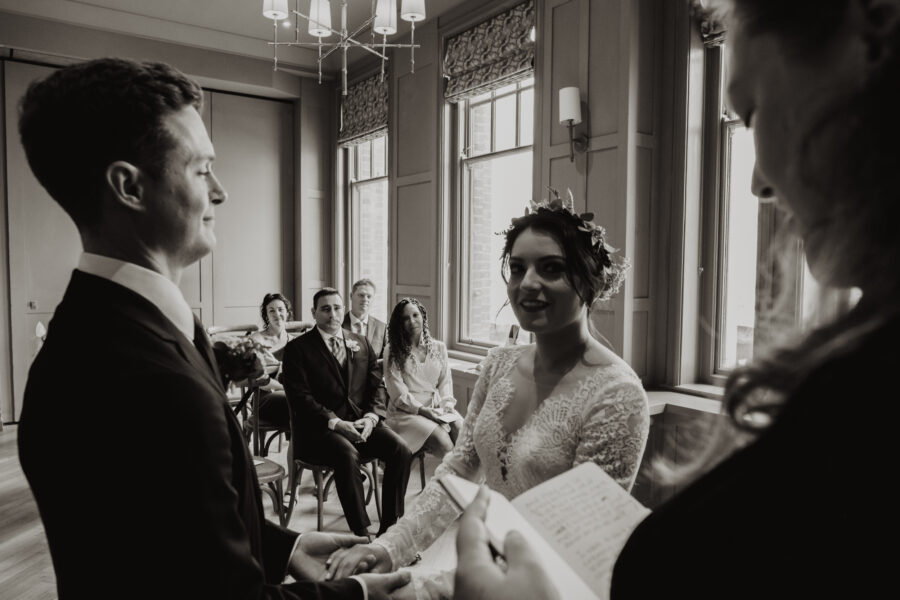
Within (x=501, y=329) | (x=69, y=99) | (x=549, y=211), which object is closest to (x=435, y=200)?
(x=501, y=329)

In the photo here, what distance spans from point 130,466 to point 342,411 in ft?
10.2

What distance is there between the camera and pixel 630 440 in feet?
4.65

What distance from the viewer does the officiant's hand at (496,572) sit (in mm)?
607

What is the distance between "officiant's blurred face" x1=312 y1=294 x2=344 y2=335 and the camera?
394cm

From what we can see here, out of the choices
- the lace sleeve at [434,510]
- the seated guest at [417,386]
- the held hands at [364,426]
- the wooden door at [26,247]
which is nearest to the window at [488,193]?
the seated guest at [417,386]

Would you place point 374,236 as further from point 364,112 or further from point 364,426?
point 364,426

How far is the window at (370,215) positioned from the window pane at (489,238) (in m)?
1.33

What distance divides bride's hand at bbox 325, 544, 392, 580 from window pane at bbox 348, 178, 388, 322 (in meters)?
5.16

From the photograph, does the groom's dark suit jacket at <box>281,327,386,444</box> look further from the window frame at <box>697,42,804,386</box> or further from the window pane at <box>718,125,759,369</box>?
the window pane at <box>718,125,759,369</box>

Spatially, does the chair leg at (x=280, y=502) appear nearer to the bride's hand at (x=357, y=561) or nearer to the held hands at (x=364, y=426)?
the held hands at (x=364, y=426)

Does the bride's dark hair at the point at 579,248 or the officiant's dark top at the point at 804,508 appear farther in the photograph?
the bride's dark hair at the point at 579,248

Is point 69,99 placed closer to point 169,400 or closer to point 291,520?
point 169,400

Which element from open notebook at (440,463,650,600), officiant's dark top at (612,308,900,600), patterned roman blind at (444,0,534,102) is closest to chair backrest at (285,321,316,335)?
patterned roman blind at (444,0,534,102)

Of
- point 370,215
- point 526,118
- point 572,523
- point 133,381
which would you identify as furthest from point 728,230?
point 370,215
